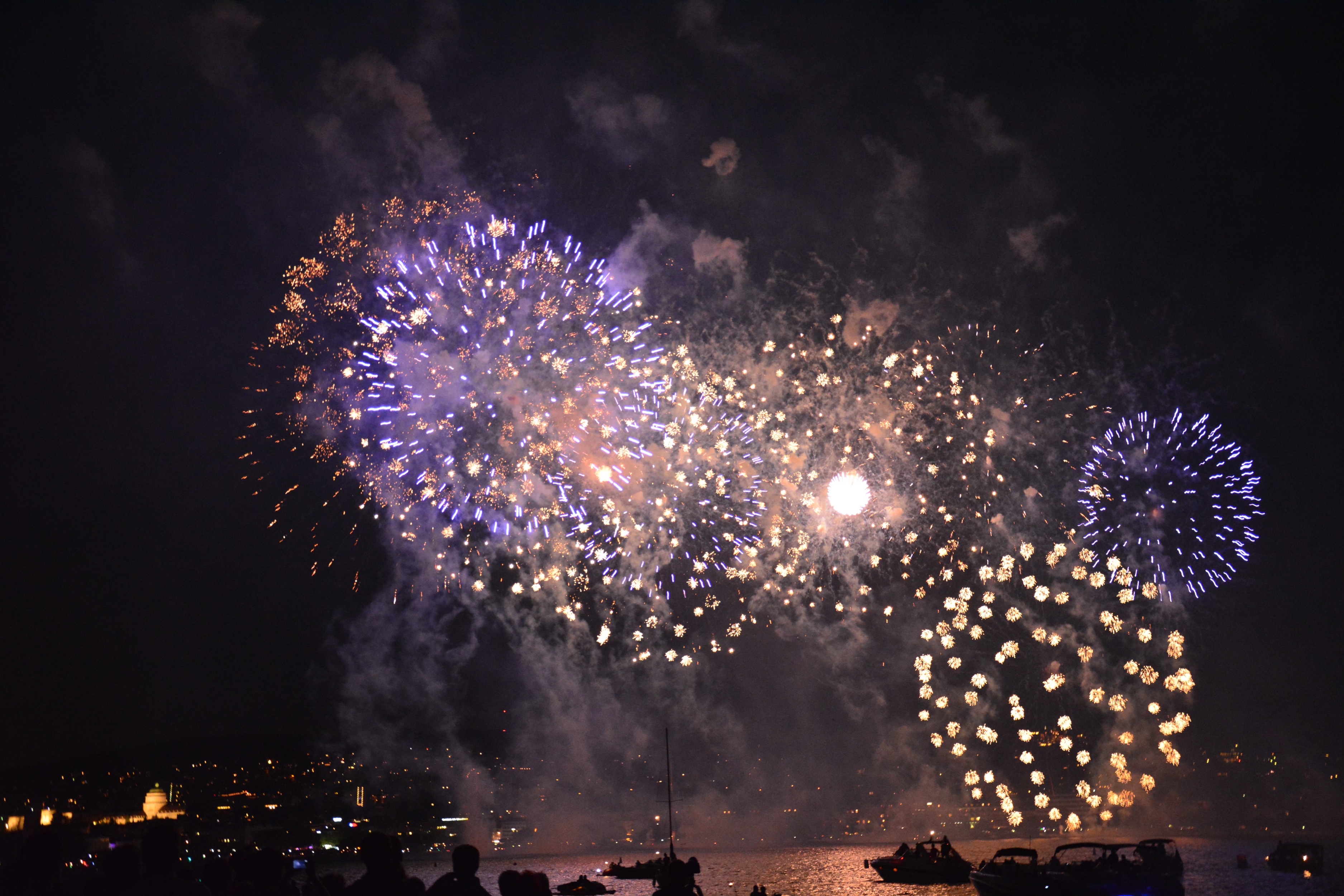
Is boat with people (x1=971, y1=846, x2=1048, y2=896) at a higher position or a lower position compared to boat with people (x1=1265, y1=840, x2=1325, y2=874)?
higher

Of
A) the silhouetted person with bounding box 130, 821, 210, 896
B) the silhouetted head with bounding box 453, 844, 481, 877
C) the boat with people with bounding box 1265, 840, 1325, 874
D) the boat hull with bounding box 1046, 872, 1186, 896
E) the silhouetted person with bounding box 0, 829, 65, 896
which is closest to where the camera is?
the silhouetted person with bounding box 130, 821, 210, 896

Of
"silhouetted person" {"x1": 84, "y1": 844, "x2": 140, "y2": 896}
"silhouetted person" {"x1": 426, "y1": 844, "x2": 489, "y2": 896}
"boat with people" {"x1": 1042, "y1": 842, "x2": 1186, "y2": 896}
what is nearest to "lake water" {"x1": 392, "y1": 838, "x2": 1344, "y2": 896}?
"boat with people" {"x1": 1042, "y1": 842, "x2": 1186, "y2": 896}

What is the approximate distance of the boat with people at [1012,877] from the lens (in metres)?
46.3

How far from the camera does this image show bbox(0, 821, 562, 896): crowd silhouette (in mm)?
6477

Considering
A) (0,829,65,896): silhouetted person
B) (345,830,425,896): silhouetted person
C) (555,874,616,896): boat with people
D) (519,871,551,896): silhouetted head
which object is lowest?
(555,874,616,896): boat with people

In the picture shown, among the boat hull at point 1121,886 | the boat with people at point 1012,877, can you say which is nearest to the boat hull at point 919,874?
the boat with people at point 1012,877

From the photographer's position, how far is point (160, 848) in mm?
6539

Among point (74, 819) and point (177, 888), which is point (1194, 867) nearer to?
point (177, 888)

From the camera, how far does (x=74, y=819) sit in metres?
125

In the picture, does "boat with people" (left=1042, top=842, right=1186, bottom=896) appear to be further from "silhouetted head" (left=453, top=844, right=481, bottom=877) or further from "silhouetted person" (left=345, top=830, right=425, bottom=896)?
"silhouetted person" (left=345, top=830, right=425, bottom=896)

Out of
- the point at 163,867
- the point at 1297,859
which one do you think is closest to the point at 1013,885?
the point at 163,867

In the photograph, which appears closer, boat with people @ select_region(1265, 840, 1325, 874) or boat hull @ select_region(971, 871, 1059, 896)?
boat hull @ select_region(971, 871, 1059, 896)

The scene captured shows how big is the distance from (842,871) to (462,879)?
10943 centimetres

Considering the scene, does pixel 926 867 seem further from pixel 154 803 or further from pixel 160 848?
pixel 154 803
